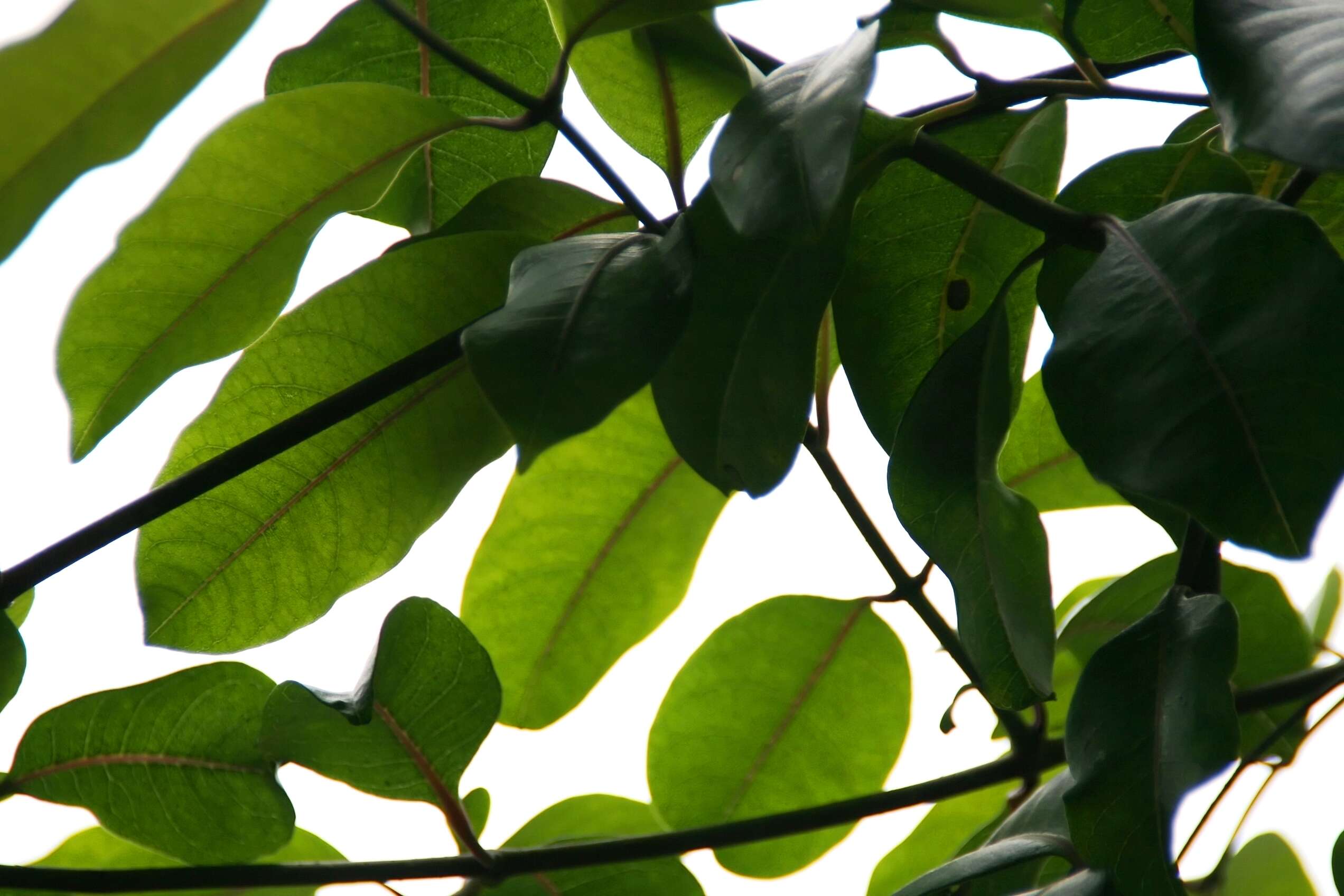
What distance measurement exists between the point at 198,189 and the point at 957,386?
0.32m

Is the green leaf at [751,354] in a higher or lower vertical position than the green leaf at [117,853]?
higher

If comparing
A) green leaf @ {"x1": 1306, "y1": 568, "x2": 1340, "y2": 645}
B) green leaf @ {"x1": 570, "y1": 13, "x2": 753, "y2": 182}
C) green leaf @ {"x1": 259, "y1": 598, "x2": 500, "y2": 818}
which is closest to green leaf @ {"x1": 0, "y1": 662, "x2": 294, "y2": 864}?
green leaf @ {"x1": 259, "y1": 598, "x2": 500, "y2": 818}

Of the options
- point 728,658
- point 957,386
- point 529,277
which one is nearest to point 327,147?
point 529,277

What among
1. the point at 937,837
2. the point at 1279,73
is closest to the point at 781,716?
the point at 937,837

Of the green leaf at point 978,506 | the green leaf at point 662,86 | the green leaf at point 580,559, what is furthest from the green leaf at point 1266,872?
the green leaf at point 662,86

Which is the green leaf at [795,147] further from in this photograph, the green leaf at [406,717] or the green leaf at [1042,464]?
the green leaf at [1042,464]

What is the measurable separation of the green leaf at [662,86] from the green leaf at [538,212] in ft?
0.11

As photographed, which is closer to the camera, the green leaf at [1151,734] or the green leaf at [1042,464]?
the green leaf at [1151,734]

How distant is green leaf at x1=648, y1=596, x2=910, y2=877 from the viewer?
679mm

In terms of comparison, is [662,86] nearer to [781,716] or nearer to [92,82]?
[92,82]

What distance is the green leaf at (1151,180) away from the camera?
483 millimetres

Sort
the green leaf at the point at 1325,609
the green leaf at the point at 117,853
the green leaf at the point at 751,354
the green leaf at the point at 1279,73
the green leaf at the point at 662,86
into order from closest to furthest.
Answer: the green leaf at the point at 1279,73
the green leaf at the point at 751,354
the green leaf at the point at 662,86
the green leaf at the point at 117,853
the green leaf at the point at 1325,609

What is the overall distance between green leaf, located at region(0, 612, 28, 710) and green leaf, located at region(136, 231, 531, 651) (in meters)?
0.08

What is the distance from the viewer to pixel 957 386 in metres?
0.44
